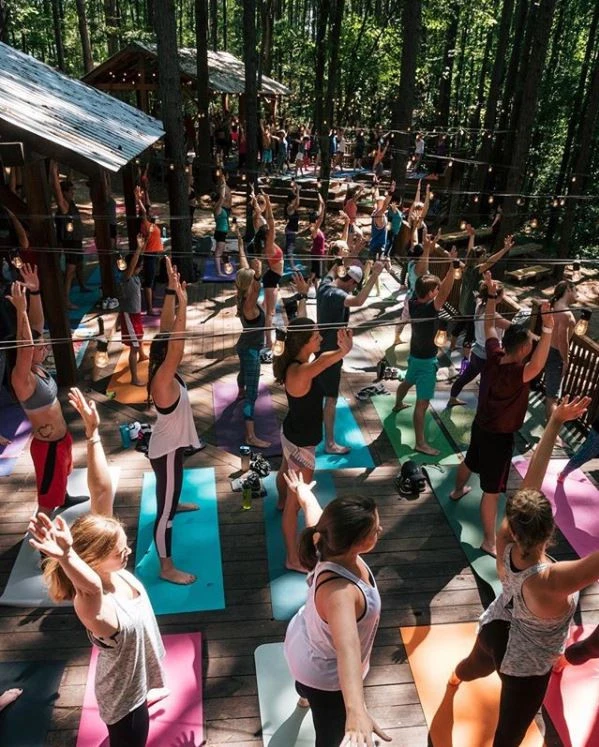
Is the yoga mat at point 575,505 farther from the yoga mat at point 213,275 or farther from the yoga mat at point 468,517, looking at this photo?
the yoga mat at point 213,275

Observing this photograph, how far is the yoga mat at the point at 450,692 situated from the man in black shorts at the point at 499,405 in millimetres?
855

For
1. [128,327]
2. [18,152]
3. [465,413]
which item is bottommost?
[465,413]

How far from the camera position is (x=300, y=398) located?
3.85 metres

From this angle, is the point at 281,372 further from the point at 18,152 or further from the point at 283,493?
the point at 18,152

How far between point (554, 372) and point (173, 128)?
783 centimetres

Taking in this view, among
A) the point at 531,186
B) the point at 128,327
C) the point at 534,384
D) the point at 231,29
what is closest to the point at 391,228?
the point at 534,384

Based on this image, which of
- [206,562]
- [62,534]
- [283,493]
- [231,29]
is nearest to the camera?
[62,534]

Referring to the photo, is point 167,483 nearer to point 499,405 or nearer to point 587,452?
point 499,405

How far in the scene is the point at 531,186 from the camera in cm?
2089

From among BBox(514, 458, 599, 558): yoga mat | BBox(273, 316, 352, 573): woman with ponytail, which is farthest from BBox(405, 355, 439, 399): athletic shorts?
BBox(273, 316, 352, 573): woman with ponytail

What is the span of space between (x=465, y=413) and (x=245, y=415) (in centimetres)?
248

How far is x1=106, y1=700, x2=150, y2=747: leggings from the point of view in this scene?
2.45 meters

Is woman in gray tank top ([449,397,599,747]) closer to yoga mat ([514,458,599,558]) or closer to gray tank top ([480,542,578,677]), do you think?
gray tank top ([480,542,578,677])

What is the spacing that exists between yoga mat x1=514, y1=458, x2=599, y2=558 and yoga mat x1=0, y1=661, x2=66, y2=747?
146 inches
